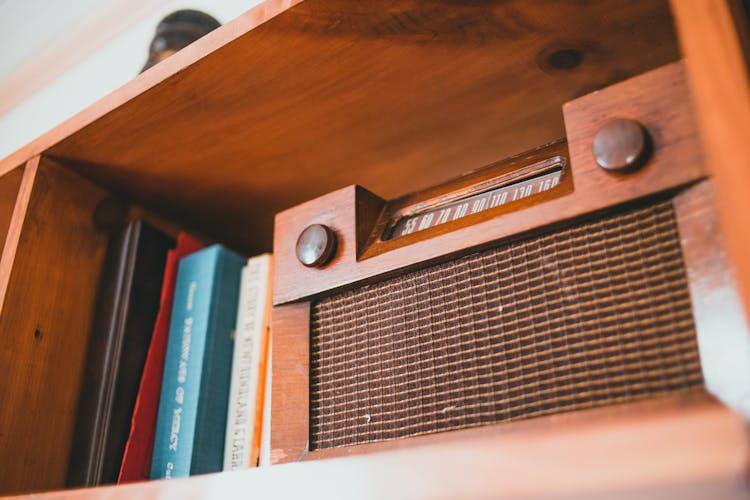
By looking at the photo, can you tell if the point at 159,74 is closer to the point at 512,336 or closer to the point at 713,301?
the point at 512,336

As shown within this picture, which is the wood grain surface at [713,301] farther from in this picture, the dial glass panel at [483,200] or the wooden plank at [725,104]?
the dial glass panel at [483,200]

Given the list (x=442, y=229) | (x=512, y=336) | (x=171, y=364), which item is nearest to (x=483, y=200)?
(x=442, y=229)

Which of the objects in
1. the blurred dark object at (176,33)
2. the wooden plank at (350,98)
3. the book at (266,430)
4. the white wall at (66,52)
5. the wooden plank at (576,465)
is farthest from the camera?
the white wall at (66,52)

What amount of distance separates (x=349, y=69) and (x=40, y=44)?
4.52ft

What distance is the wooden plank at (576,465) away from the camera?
1.21 feet

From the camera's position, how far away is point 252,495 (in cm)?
54

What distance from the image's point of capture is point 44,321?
3.06 feet

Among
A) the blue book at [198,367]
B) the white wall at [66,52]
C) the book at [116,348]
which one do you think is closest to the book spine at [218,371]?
the blue book at [198,367]

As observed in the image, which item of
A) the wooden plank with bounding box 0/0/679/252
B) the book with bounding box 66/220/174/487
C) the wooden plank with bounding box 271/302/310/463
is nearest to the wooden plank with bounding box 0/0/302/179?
the wooden plank with bounding box 0/0/679/252

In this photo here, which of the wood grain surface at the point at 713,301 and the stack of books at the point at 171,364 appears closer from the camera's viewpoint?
the wood grain surface at the point at 713,301

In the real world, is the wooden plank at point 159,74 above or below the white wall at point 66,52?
below

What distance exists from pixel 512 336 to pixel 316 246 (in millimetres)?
233

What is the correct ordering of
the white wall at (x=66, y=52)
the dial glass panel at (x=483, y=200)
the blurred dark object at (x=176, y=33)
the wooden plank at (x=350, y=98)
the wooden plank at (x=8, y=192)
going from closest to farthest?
the dial glass panel at (x=483, y=200) → the wooden plank at (x=350, y=98) → the wooden plank at (x=8, y=192) → the blurred dark object at (x=176, y=33) → the white wall at (x=66, y=52)

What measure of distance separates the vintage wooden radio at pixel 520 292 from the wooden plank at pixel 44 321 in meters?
0.38
